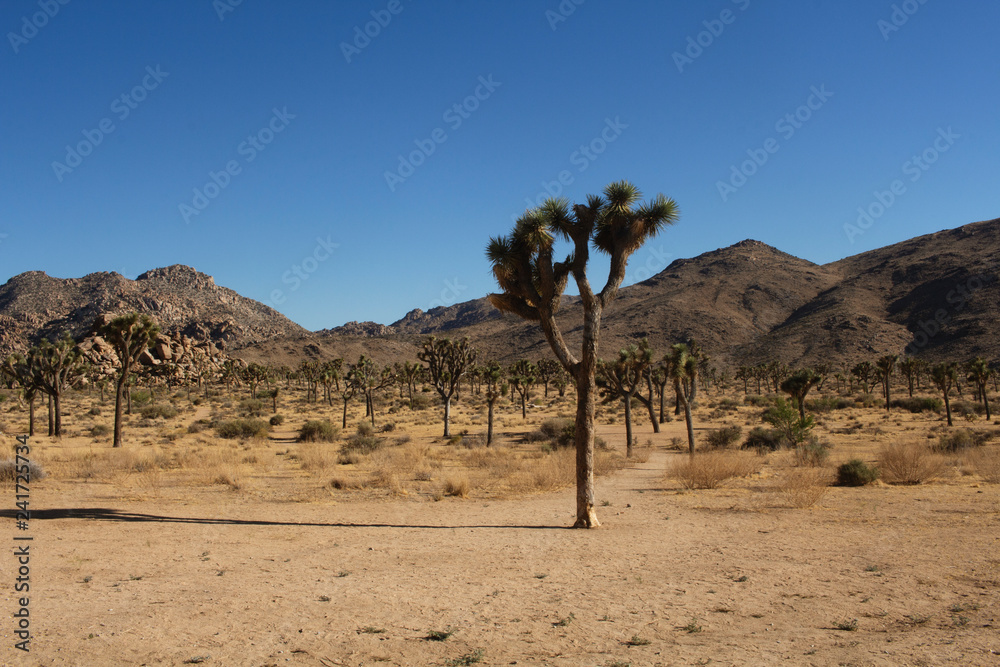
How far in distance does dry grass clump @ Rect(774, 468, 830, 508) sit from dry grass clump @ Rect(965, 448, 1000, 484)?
3739 mm

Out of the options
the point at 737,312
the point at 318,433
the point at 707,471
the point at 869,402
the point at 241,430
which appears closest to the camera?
the point at 707,471

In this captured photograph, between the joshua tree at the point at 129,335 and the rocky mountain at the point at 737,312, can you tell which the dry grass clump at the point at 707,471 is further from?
the rocky mountain at the point at 737,312

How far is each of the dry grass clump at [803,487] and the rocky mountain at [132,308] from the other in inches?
3802

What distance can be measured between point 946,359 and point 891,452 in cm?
7672

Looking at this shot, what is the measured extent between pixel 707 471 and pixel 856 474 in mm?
3762

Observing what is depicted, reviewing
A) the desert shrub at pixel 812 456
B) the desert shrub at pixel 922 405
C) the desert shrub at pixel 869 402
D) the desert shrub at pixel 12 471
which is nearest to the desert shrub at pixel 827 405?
the desert shrub at pixel 869 402

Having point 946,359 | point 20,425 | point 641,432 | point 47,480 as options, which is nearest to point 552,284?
point 47,480

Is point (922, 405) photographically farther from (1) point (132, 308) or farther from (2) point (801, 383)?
(1) point (132, 308)

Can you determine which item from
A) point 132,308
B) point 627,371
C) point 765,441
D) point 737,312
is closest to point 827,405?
point 627,371

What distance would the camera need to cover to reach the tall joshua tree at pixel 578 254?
12.0 metres

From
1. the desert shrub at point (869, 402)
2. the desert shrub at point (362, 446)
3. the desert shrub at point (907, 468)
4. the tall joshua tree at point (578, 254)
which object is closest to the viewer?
the tall joshua tree at point (578, 254)

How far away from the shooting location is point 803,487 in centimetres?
1435

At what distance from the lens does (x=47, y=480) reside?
16016 millimetres

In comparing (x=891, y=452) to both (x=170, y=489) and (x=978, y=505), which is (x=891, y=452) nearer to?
(x=978, y=505)
